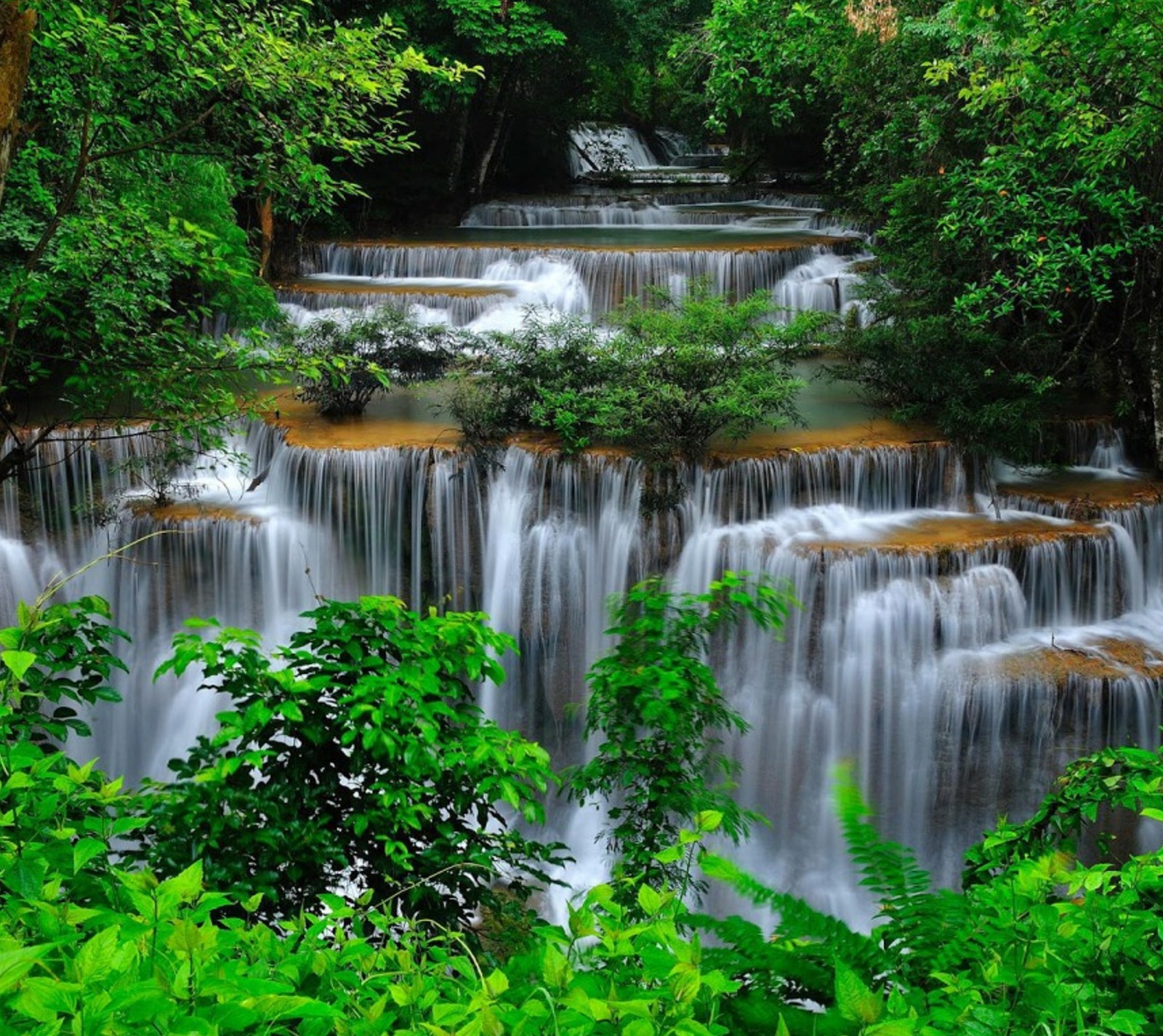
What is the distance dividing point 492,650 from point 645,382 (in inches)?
118

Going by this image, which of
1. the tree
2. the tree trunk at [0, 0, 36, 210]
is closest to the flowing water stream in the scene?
Answer: the tree

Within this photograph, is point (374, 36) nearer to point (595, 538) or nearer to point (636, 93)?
point (595, 538)

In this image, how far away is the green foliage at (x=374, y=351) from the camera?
1030cm

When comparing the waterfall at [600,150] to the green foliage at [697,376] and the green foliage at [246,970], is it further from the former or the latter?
the green foliage at [246,970]

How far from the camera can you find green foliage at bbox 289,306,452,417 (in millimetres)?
10297

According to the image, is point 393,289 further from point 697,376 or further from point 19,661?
point 19,661

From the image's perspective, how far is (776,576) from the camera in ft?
27.2

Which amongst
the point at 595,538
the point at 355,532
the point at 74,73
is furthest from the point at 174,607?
the point at 74,73

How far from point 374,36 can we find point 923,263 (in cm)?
697

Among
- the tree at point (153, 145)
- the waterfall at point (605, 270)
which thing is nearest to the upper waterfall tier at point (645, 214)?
the waterfall at point (605, 270)

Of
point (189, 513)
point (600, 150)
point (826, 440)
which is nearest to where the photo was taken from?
point (189, 513)

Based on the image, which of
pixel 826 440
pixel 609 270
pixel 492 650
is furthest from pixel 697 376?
pixel 609 270

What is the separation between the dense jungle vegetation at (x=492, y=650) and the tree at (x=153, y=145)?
4 cm

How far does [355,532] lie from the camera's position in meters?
9.43
